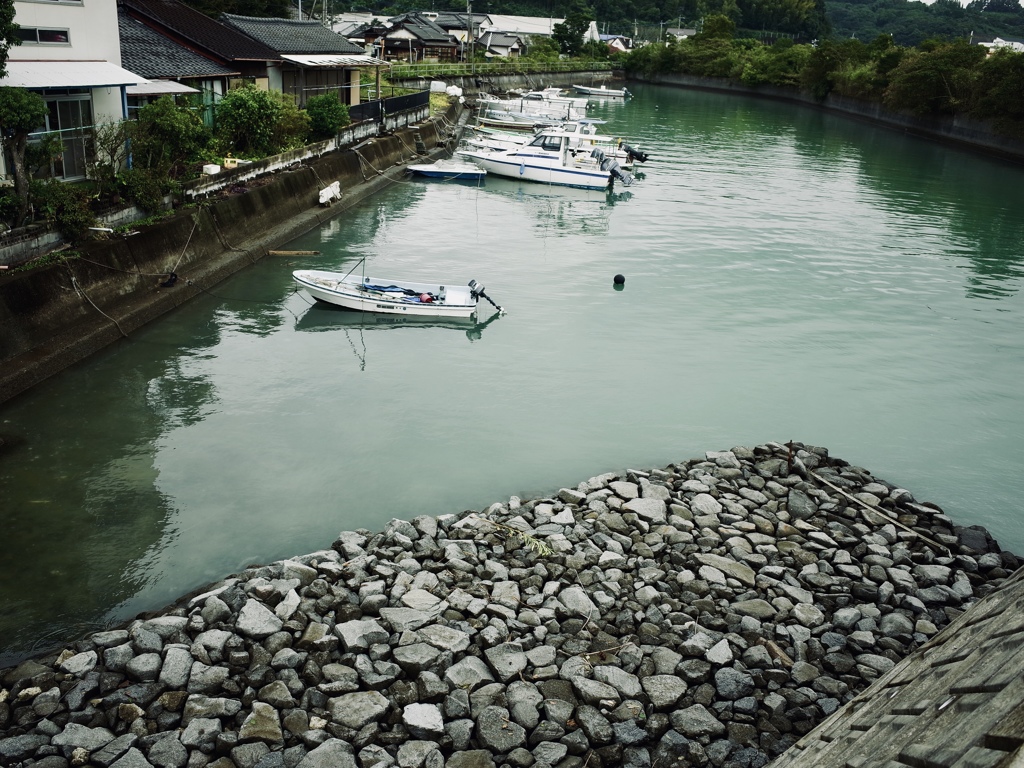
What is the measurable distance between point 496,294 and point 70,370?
9801mm

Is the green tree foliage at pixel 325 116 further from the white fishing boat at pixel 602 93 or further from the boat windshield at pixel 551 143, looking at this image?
the white fishing boat at pixel 602 93

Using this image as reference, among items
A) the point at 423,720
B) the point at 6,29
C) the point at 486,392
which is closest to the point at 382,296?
the point at 486,392

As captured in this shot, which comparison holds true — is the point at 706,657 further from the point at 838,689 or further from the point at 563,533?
the point at 563,533

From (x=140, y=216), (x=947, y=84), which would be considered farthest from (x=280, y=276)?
(x=947, y=84)

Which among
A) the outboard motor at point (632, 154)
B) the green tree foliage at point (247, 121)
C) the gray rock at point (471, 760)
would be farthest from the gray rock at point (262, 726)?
the outboard motor at point (632, 154)

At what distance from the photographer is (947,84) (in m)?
54.3

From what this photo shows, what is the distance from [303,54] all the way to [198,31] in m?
4.73

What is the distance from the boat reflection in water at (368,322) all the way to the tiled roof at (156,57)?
33.7 feet

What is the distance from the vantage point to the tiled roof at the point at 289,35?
3169cm

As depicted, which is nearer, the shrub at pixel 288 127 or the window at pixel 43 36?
the window at pixel 43 36

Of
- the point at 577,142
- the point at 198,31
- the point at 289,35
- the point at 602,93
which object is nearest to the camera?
the point at 198,31

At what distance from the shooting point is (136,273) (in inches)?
652

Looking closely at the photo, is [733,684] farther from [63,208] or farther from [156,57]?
[156,57]

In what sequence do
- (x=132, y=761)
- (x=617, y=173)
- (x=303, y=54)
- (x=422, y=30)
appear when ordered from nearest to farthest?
(x=132, y=761)
(x=303, y=54)
(x=617, y=173)
(x=422, y=30)
